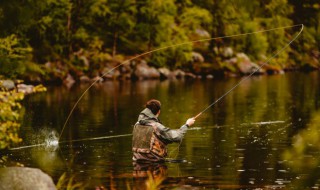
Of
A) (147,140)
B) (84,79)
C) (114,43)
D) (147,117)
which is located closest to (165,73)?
(114,43)

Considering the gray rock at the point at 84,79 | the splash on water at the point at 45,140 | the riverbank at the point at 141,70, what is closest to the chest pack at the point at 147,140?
the splash on water at the point at 45,140

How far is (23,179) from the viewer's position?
9438mm

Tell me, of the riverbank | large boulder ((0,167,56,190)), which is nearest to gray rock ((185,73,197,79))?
the riverbank

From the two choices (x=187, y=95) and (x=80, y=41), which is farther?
(x=80, y=41)

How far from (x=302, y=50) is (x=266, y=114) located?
2249 inches

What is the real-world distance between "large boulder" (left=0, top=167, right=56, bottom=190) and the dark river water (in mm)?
703

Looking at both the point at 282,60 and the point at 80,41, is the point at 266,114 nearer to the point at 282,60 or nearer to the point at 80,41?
the point at 80,41

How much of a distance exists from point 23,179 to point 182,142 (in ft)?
36.8

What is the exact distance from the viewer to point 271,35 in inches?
3132

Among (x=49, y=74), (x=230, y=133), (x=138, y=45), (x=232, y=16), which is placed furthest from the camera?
(x=232, y=16)

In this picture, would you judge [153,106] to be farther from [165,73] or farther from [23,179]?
[165,73]

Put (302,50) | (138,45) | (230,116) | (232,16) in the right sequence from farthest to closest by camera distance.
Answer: (302,50)
(232,16)
(138,45)
(230,116)

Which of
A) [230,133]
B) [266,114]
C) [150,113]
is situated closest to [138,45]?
[266,114]

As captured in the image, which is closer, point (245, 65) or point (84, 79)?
point (84, 79)
